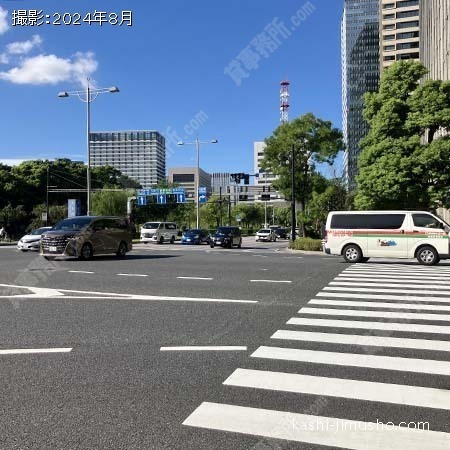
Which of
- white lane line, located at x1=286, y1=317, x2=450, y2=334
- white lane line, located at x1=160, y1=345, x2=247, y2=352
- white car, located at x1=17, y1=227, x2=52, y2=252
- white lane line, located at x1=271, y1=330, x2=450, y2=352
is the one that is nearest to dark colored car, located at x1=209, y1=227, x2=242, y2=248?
white car, located at x1=17, y1=227, x2=52, y2=252

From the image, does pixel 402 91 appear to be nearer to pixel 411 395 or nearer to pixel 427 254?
pixel 427 254

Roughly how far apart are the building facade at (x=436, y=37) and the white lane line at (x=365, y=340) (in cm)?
4258

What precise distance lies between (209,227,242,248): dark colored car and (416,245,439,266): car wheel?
730 inches

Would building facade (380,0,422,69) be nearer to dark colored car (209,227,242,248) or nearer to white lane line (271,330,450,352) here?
dark colored car (209,227,242,248)

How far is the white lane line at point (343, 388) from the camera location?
4207mm

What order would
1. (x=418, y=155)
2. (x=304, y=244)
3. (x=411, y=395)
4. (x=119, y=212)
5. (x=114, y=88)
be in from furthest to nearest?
(x=119, y=212) → (x=114, y=88) → (x=304, y=244) → (x=418, y=155) → (x=411, y=395)

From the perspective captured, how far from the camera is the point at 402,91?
26.8 meters

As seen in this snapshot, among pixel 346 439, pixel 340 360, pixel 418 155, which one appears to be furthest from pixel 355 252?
pixel 346 439

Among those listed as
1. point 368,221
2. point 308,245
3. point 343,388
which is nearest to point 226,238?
point 308,245

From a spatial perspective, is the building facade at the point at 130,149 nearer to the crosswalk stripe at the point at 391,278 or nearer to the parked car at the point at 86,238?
the parked car at the point at 86,238

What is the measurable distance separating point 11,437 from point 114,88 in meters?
30.8

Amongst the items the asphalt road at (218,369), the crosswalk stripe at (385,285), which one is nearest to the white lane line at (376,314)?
the asphalt road at (218,369)

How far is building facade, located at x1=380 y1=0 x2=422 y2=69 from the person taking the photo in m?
99.8

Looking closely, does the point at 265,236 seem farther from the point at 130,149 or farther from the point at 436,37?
the point at 436,37
